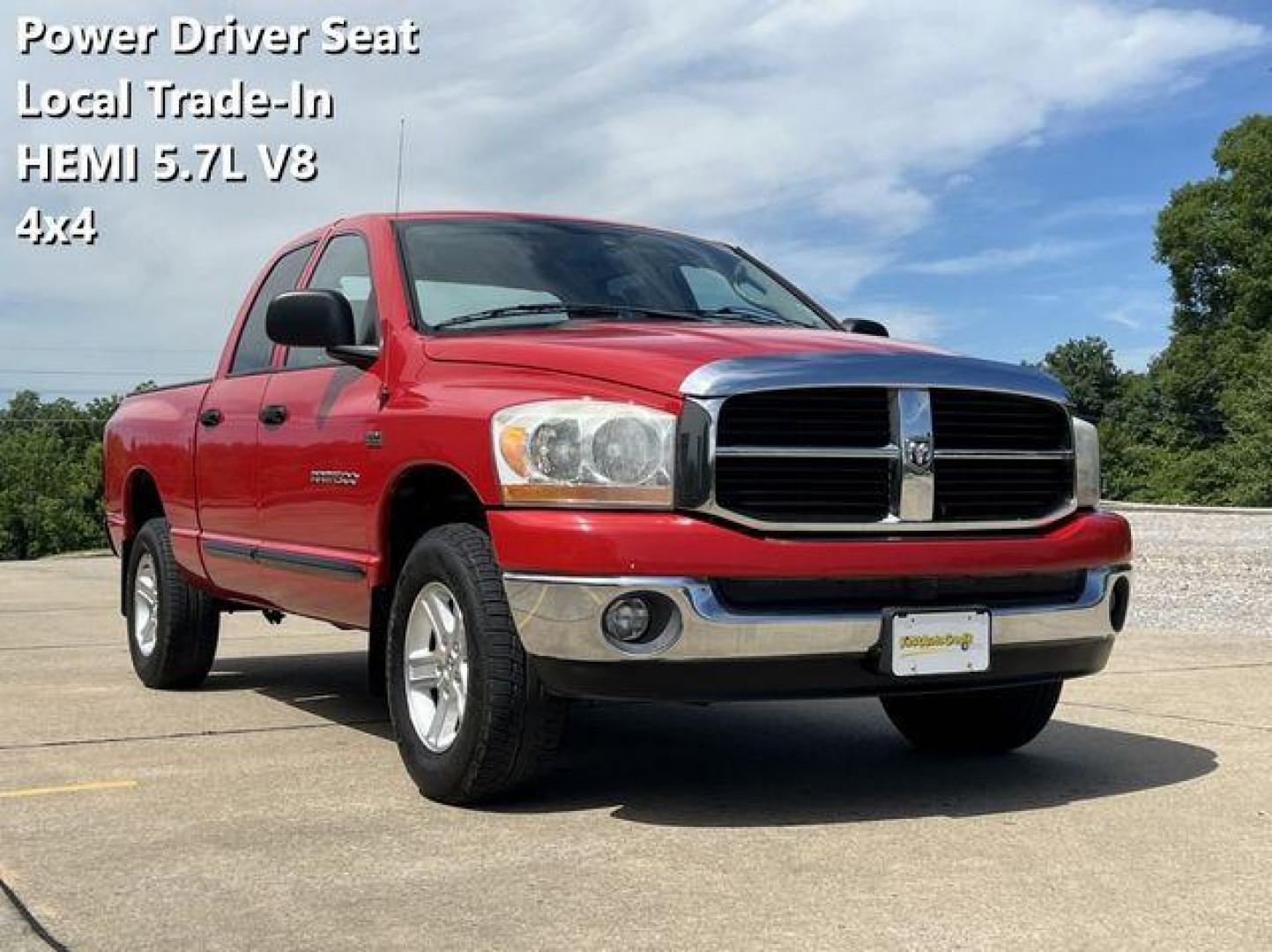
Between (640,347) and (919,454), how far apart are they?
0.87 metres

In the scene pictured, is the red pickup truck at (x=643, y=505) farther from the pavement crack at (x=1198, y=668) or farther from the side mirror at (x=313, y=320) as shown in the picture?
the pavement crack at (x=1198, y=668)

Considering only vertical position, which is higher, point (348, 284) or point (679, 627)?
point (348, 284)

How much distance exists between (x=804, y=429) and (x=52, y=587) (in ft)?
46.5

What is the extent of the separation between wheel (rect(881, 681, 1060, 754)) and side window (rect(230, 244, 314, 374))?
9.97 ft

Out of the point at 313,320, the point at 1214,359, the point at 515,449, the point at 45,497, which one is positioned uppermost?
the point at 1214,359

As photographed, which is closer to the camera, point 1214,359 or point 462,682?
point 462,682

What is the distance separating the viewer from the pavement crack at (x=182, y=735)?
5783mm

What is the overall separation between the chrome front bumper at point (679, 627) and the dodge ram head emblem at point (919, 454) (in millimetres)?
450

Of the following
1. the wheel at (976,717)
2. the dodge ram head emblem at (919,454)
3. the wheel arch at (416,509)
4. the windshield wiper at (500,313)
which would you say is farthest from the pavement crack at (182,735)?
the dodge ram head emblem at (919,454)

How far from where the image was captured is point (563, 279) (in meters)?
5.68

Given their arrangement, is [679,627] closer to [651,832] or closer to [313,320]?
[651,832]

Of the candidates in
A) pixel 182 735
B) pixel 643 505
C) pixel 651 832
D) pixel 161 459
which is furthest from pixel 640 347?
pixel 161 459

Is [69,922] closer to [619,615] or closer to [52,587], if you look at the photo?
[619,615]

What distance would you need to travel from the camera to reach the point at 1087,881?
12.4 ft
